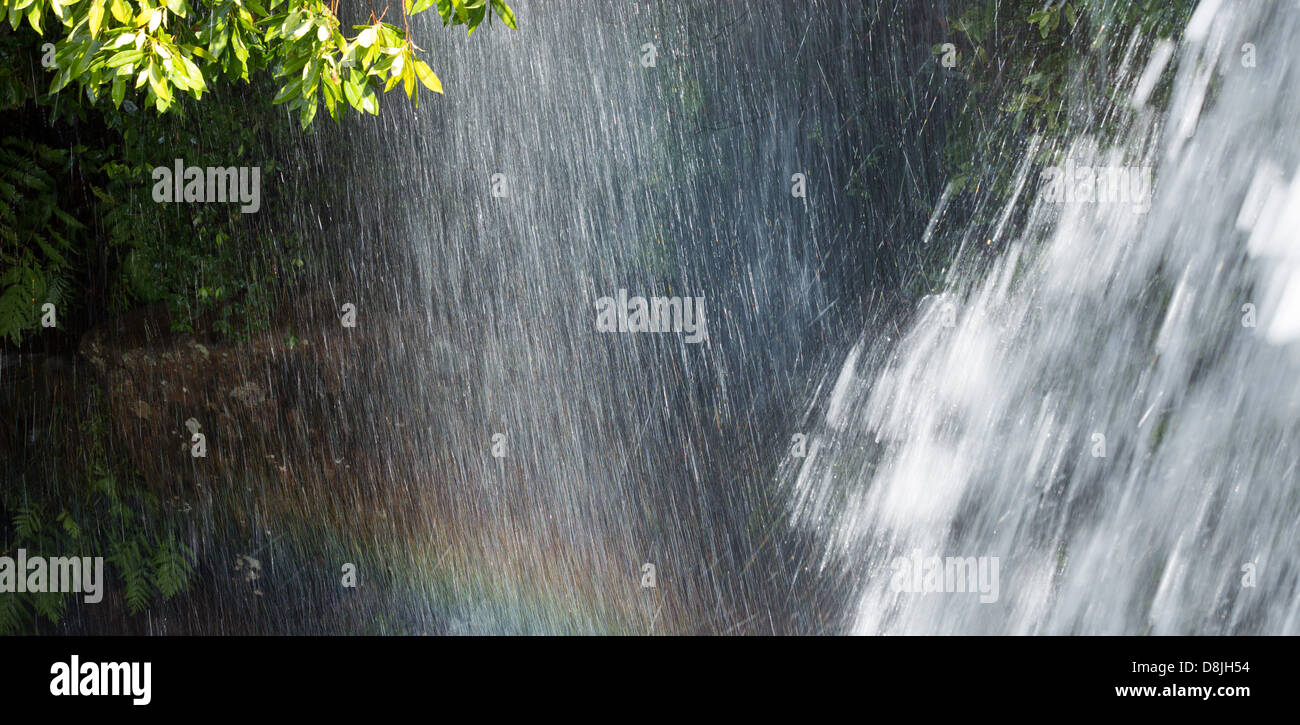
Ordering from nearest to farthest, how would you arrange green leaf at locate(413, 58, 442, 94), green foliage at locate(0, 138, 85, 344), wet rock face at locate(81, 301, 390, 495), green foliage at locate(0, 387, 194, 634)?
green leaf at locate(413, 58, 442, 94), green foliage at locate(0, 138, 85, 344), green foliage at locate(0, 387, 194, 634), wet rock face at locate(81, 301, 390, 495)

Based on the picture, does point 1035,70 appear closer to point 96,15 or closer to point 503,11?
point 503,11

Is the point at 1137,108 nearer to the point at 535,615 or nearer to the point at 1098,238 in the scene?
the point at 1098,238

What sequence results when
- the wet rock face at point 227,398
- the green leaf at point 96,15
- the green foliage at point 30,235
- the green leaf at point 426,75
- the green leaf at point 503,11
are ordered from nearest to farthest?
the green leaf at point 96,15
the green leaf at point 426,75
the green leaf at point 503,11
the green foliage at point 30,235
the wet rock face at point 227,398

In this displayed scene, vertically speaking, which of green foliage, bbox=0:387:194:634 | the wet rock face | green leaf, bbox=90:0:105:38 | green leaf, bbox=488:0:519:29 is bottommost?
green foliage, bbox=0:387:194:634

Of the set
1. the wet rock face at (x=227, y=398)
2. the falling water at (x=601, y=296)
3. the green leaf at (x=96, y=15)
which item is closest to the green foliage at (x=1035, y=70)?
the falling water at (x=601, y=296)

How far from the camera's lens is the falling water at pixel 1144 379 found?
6184mm

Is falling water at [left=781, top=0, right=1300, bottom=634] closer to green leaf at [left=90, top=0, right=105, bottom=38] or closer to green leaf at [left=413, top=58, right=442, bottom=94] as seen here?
green leaf at [left=413, top=58, right=442, bottom=94]

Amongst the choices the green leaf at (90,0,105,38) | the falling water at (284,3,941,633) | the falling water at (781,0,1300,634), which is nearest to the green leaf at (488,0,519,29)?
the green leaf at (90,0,105,38)

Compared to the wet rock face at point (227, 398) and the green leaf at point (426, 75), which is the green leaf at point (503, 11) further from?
the wet rock face at point (227, 398)

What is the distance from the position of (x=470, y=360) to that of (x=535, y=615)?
1747 millimetres

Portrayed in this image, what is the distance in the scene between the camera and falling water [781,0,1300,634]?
20.3 feet

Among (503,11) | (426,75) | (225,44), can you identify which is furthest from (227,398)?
(503,11)

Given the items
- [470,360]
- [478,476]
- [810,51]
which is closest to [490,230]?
[470,360]

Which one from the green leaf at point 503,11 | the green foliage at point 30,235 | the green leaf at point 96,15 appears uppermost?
the green leaf at point 503,11
